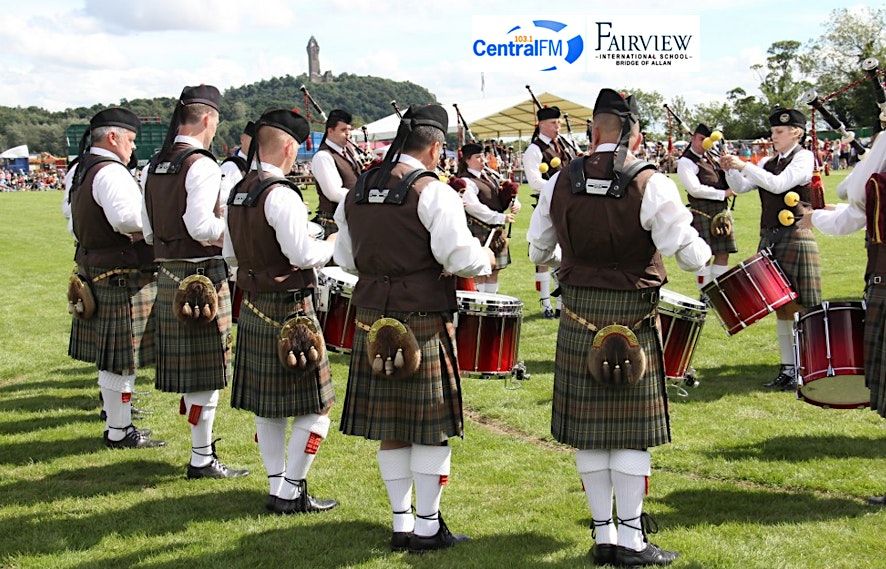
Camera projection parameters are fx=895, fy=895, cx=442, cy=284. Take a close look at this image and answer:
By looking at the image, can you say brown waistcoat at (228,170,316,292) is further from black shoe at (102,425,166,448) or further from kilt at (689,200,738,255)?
kilt at (689,200,738,255)

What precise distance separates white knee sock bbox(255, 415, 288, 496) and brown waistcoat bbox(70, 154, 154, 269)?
1.62m

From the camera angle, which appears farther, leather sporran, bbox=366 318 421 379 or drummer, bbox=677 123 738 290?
drummer, bbox=677 123 738 290

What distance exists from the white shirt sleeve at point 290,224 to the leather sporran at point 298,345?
275 mm

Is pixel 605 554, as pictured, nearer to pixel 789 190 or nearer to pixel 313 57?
pixel 789 190

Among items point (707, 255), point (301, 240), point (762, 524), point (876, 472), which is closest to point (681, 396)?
point (876, 472)

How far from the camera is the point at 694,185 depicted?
8.78m

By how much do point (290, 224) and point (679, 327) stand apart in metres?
2.28

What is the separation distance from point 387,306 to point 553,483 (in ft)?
5.11

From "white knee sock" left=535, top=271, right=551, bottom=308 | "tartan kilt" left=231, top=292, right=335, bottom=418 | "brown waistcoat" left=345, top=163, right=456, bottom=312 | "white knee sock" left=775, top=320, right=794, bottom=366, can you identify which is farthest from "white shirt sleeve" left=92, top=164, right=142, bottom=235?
"white knee sock" left=535, top=271, right=551, bottom=308

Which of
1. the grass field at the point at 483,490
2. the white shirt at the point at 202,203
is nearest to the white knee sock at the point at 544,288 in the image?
the grass field at the point at 483,490

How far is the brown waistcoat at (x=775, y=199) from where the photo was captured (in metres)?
6.26

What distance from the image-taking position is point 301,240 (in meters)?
3.97

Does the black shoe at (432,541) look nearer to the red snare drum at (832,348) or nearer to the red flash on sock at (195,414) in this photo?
the red flash on sock at (195,414)

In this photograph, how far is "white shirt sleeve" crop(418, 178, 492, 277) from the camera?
356 cm
